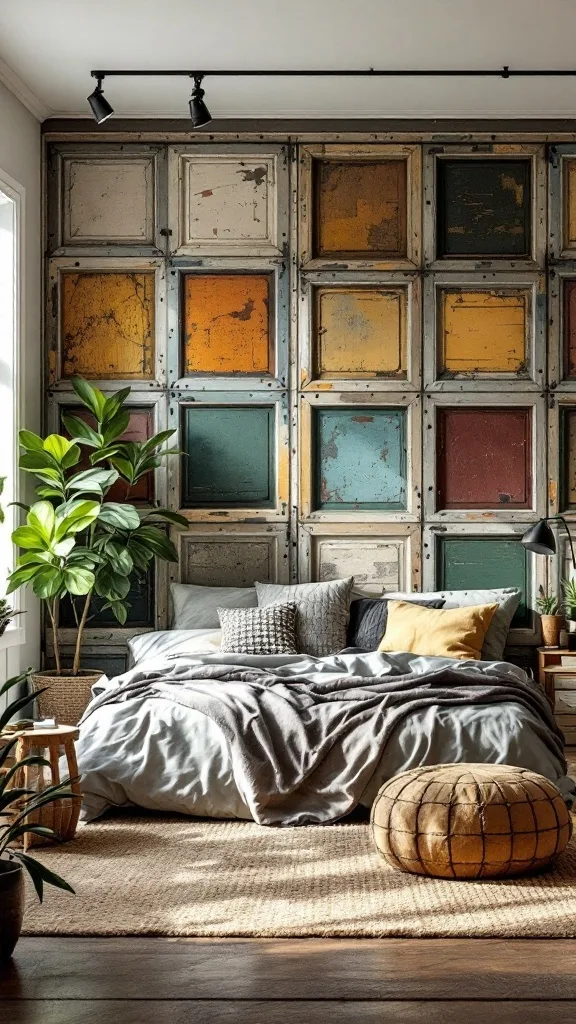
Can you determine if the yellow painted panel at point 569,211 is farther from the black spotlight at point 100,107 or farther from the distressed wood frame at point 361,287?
the black spotlight at point 100,107

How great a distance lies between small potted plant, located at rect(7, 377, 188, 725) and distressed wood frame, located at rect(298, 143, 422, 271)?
52.6 inches

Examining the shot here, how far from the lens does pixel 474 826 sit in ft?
10.9

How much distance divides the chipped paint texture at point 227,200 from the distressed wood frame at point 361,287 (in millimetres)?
394

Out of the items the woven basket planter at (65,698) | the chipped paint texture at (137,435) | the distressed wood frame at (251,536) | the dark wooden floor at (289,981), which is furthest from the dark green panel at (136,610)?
the dark wooden floor at (289,981)

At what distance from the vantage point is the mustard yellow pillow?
206 inches

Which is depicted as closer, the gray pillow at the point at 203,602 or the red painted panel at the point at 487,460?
the gray pillow at the point at 203,602

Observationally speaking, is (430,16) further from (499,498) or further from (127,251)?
(499,498)

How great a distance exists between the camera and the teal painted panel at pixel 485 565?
612 centimetres

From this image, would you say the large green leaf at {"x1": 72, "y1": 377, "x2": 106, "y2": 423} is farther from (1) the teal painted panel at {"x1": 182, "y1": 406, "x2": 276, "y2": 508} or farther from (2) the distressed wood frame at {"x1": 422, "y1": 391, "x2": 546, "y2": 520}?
(2) the distressed wood frame at {"x1": 422, "y1": 391, "x2": 546, "y2": 520}

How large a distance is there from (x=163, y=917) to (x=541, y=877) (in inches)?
47.3

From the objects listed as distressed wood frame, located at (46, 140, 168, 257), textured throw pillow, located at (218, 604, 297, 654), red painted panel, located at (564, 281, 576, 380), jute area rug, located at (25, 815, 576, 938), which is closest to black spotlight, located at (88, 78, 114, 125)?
distressed wood frame, located at (46, 140, 168, 257)

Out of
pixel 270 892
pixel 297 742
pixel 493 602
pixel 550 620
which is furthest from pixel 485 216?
pixel 270 892

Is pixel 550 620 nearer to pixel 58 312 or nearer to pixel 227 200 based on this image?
pixel 227 200

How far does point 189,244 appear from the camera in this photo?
6145 mm
